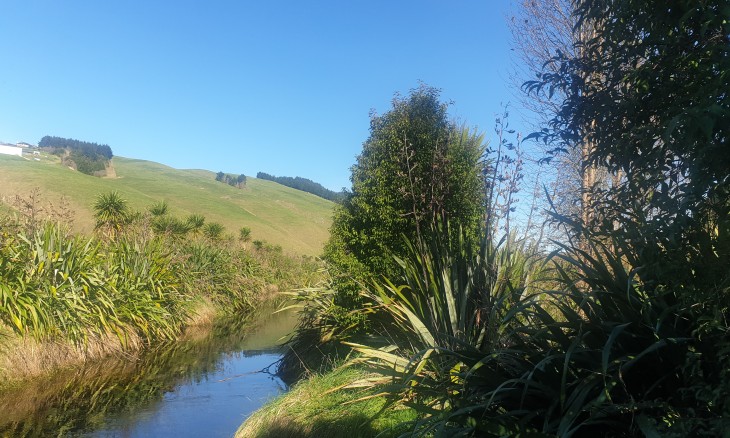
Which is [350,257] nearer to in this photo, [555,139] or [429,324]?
[429,324]

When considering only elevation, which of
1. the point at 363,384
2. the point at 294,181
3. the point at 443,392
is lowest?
the point at 363,384

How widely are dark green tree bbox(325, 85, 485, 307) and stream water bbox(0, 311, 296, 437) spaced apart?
287 cm

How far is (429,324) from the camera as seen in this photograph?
633cm

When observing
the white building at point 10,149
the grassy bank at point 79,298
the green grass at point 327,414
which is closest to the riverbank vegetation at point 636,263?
the green grass at point 327,414

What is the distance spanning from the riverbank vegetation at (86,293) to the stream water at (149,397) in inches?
18.6

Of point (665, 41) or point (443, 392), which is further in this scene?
point (443, 392)

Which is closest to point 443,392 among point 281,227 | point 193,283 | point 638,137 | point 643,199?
point 643,199

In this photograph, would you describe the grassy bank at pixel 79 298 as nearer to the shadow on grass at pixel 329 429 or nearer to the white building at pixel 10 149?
the shadow on grass at pixel 329 429

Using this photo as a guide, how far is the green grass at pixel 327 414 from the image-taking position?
224 inches

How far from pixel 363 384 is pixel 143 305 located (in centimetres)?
898

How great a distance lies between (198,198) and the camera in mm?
73188

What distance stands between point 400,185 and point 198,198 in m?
68.0

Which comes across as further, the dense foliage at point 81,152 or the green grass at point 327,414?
the dense foliage at point 81,152

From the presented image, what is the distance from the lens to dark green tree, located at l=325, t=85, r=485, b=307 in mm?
8516
